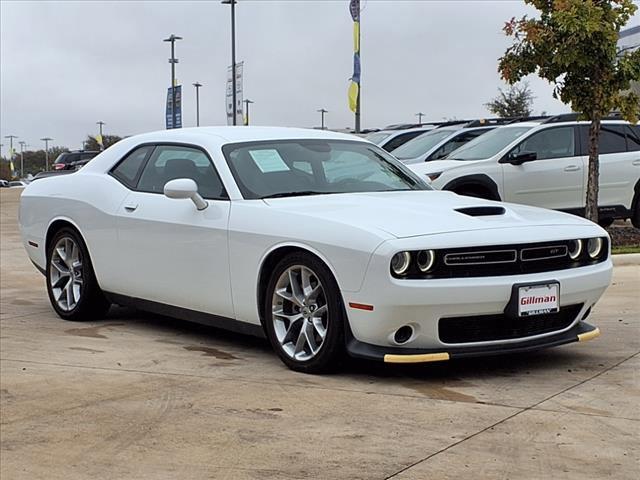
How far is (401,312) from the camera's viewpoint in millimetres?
5191

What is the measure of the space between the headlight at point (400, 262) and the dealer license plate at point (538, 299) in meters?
0.64

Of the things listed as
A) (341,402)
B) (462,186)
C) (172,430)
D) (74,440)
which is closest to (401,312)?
(341,402)

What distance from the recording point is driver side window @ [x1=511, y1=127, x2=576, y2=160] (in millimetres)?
12609

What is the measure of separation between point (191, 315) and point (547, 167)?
7079 millimetres

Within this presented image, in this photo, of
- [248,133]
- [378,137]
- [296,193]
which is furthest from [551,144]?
[296,193]

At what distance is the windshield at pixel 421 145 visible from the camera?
14.6 meters

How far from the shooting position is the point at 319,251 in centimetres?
546

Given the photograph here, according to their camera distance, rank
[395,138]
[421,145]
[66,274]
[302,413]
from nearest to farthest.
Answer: [302,413]
[66,274]
[421,145]
[395,138]

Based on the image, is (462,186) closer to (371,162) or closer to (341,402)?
(371,162)

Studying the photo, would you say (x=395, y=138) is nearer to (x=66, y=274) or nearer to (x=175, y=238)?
(x=66, y=274)

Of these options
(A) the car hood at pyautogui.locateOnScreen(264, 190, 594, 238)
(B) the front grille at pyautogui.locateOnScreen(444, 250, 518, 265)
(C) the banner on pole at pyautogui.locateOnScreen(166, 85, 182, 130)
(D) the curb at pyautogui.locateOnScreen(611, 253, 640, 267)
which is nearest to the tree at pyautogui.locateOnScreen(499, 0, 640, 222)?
(D) the curb at pyautogui.locateOnScreen(611, 253, 640, 267)

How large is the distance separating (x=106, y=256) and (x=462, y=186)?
5.97 meters

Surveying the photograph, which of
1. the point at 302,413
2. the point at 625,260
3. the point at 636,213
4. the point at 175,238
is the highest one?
the point at 175,238

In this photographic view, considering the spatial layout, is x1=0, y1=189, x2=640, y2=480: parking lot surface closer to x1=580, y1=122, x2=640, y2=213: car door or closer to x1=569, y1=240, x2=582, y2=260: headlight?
x1=569, y1=240, x2=582, y2=260: headlight
